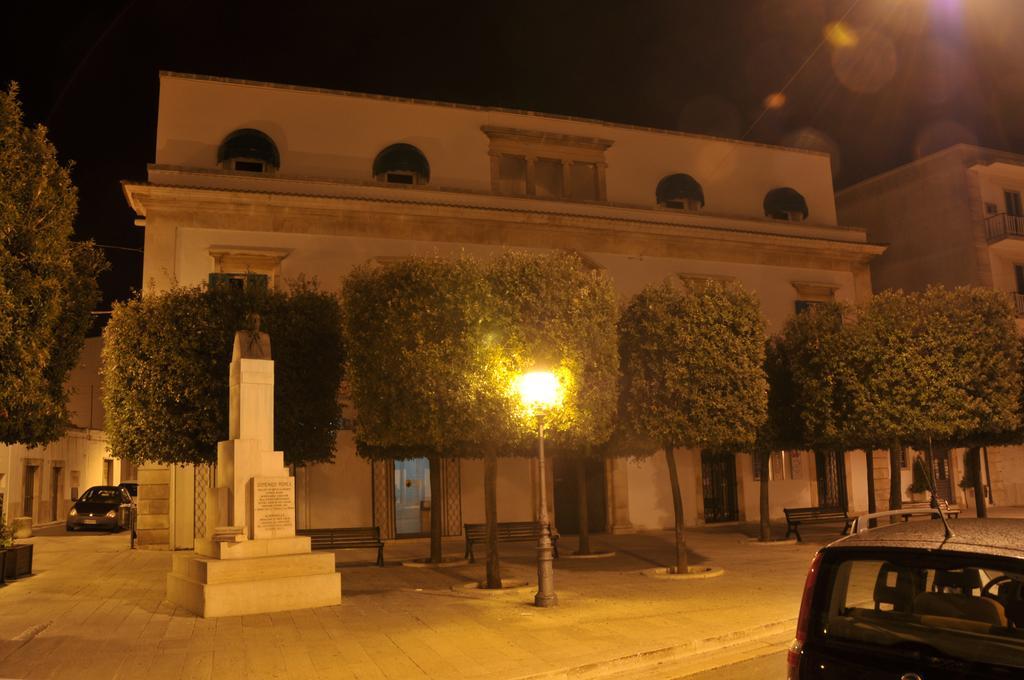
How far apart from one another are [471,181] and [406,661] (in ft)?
63.2

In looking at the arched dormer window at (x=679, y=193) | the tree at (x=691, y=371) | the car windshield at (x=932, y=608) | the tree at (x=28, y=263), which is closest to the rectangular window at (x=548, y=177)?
the arched dormer window at (x=679, y=193)

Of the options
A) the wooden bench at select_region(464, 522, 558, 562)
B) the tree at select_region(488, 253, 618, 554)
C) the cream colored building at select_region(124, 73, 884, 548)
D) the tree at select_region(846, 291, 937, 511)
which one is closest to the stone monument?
the tree at select_region(488, 253, 618, 554)

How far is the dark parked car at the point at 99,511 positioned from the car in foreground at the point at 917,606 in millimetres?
30624

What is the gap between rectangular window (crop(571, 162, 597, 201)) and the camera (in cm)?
2839

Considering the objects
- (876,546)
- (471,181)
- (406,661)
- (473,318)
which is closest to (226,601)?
(406,661)

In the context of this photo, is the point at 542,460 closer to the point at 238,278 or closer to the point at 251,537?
the point at 251,537

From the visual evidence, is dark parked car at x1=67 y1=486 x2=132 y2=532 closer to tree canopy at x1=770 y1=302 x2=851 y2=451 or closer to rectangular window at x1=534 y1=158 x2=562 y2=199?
rectangular window at x1=534 y1=158 x2=562 y2=199

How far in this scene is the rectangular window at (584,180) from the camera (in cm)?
2839

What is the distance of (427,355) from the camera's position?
1465 cm

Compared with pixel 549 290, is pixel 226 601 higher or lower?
lower

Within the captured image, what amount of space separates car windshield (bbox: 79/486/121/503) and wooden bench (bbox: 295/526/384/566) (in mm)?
15511

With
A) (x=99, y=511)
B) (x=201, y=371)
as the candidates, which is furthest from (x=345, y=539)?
(x=99, y=511)

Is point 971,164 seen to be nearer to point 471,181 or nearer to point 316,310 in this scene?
point 471,181

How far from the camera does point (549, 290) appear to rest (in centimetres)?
1494
